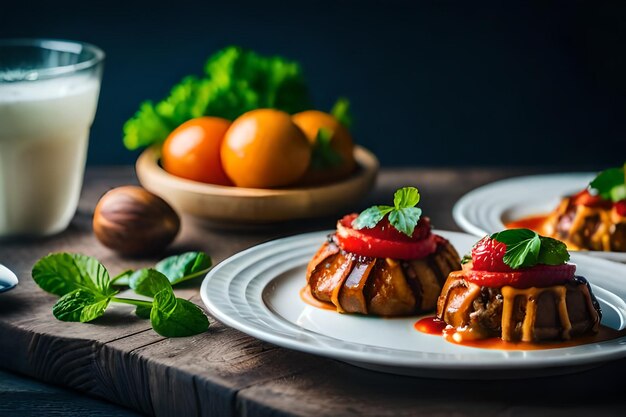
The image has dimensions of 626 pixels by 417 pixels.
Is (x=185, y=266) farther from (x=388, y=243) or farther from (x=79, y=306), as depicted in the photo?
(x=388, y=243)

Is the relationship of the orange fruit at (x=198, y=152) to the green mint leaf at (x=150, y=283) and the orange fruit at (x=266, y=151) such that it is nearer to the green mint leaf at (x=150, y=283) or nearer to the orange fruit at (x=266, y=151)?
the orange fruit at (x=266, y=151)

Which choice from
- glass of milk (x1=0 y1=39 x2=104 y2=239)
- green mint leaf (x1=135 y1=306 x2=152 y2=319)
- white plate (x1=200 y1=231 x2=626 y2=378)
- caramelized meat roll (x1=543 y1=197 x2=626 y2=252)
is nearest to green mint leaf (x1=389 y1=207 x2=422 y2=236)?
white plate (x1=200 y1=231 x2=626 y2=378)

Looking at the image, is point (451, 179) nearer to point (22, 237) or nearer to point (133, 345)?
point (22, 237)

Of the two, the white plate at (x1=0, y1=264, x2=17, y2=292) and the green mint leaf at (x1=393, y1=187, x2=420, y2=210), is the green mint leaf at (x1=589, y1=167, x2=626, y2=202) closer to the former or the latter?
the green mint leaf at (x1=393, y1=187, x2=420, y2=210)

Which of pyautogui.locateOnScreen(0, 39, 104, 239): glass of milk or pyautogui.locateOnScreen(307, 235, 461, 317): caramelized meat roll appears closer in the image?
pyautogui.locateOnScreen(307, 235, 461, 317): caramelized meat roll

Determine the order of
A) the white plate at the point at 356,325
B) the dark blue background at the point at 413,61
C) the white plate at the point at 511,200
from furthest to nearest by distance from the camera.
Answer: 1. the dark blue background at the point at 413,61
2. the white plate at the point at 511,200
3. the white plate at the point at 356,325

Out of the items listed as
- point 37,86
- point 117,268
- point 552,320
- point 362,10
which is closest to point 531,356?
point 552,320

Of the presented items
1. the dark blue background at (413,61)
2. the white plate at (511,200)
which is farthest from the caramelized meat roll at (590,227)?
the dark blue background at (413,61)
